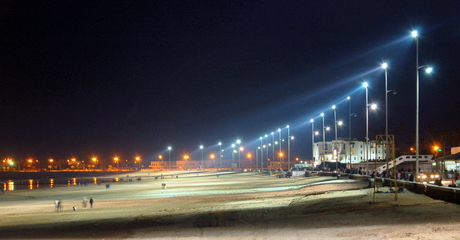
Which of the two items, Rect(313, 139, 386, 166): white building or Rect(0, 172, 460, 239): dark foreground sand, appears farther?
Rect(313, 139, 386, 166): white building

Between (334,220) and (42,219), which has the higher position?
(334,220)

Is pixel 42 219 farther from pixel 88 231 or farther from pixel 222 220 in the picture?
pixel 222 220

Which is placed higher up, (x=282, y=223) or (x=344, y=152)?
(x=282, y=223)

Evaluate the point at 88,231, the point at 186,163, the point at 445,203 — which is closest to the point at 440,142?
the point at 445,203

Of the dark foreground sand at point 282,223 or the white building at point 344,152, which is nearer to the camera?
the dark foreground sand at point 282,223

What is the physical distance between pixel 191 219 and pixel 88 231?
3.96m

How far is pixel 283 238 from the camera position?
11125 mm

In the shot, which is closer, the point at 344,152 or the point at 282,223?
the point at 282,223

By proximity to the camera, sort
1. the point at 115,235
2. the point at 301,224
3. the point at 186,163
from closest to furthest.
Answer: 1. the point at 301,224
2. the point at 115,235
3. the point at 186,163

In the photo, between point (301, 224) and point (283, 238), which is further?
point (301, 224)

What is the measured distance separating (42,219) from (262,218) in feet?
38.3

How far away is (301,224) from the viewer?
13023 millimetres

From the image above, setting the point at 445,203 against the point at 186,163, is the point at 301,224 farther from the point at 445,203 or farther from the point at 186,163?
the point at 186,163

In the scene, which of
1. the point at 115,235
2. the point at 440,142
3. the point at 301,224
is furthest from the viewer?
the point at 440,142
